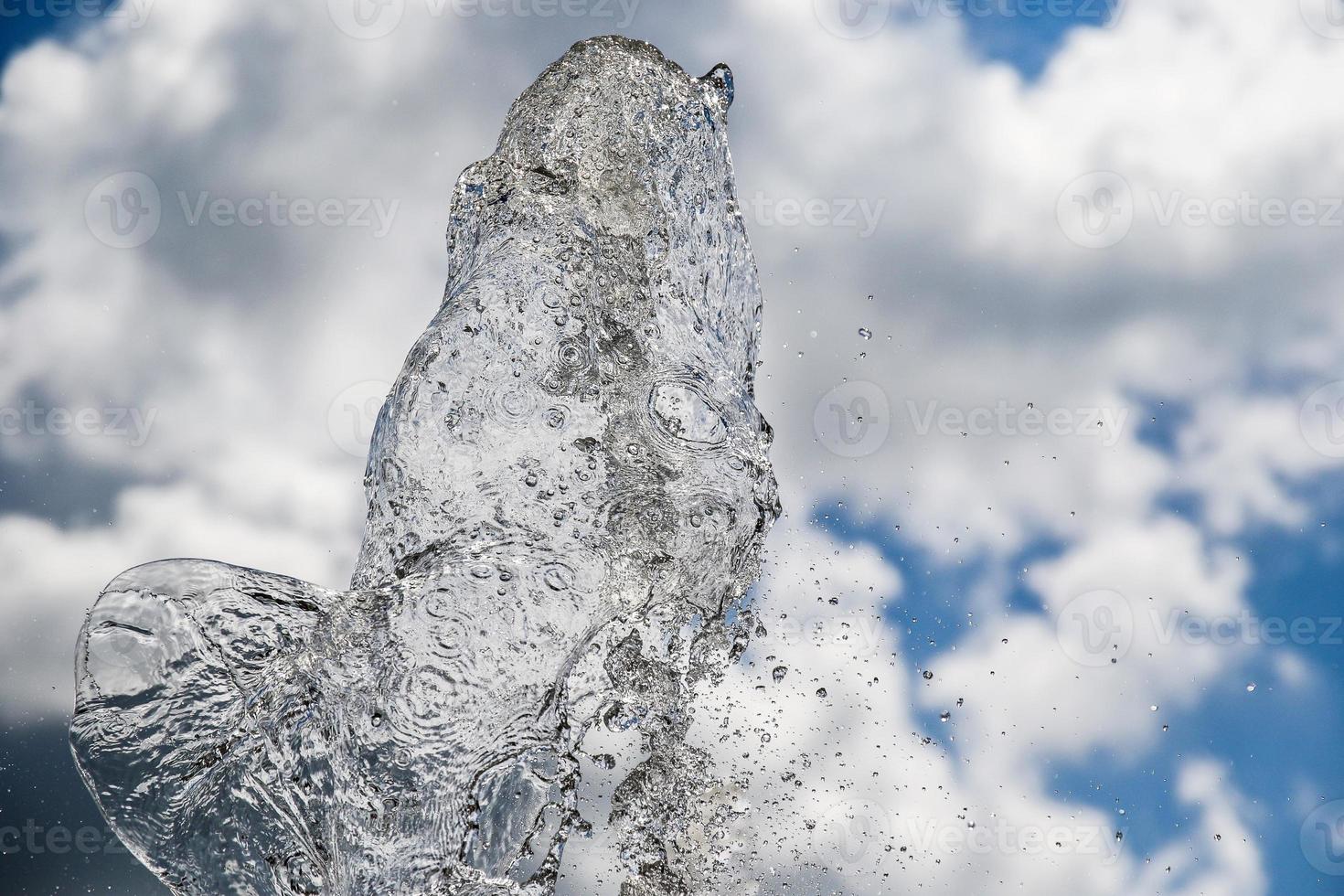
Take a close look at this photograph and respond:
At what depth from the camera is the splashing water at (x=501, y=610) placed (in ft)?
14.9

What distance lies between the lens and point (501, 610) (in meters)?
4.68

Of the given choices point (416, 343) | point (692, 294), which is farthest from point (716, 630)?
point (416, 343)

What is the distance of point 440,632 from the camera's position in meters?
4.56

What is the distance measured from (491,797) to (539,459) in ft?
5.43

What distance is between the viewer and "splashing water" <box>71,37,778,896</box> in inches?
179

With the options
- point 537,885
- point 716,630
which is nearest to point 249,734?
point 537,885

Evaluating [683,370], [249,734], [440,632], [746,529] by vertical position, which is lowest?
[249,734]

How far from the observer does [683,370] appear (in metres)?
5.83

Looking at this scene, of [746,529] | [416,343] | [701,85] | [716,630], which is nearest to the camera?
[416,343]

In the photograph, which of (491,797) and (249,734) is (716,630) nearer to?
(491,797)

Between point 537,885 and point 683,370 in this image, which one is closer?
point 537,885

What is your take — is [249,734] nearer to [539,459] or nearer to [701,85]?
[539,459]

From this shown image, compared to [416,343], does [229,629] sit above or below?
below

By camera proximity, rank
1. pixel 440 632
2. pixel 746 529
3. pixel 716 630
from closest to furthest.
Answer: pixel 440 632, pixel 746 529, pixel 716 630
